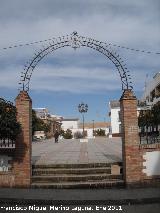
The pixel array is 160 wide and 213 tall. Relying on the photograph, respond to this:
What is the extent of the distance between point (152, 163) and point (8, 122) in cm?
474

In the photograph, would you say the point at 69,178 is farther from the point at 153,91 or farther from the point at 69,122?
the point at 69,122

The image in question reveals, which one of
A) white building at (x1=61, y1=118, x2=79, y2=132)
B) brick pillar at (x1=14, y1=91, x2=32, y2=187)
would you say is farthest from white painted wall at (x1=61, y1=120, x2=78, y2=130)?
brick pillar at (x1=14, y1=91, x2=32, y2=187)

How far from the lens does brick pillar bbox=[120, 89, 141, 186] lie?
12906mm

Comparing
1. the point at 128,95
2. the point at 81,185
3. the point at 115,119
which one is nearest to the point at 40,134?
the point at 115,119

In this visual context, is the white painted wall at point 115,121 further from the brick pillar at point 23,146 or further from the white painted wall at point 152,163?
the brick pillar at point 23,146

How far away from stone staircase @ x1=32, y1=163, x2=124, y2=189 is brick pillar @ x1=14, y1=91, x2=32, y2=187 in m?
0.43

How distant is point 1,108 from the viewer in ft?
40.0

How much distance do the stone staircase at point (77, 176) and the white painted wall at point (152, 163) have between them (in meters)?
0.92

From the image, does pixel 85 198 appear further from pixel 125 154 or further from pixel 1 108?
pixel 1 108

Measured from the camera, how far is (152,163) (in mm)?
13031

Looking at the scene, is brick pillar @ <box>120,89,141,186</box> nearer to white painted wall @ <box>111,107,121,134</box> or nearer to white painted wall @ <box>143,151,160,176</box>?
white painted wall @ <box>143,151,160,176</box>

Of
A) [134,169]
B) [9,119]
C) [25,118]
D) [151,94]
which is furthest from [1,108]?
[151,94]

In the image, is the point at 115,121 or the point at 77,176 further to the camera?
the point at 115,121

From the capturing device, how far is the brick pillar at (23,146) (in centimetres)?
1294
